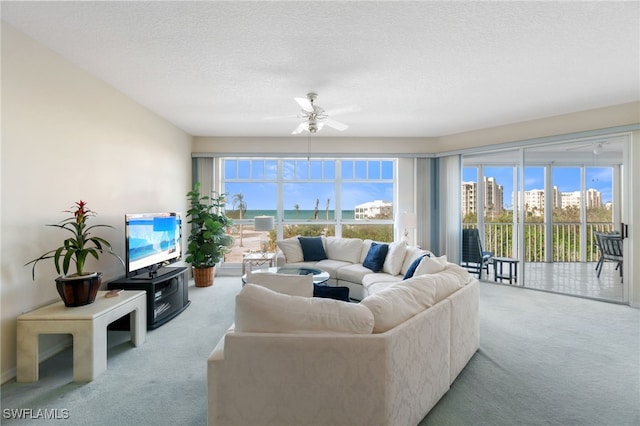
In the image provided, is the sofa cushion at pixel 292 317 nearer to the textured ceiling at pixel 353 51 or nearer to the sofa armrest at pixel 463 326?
the sofa armrest at pixel 463 326

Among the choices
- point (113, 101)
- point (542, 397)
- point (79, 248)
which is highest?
point (113, 101)

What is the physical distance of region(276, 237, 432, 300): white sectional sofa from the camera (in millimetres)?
3955

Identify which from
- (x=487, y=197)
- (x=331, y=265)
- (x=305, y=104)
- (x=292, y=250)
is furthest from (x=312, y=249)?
(x=487, y=197)

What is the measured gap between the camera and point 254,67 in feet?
9.50

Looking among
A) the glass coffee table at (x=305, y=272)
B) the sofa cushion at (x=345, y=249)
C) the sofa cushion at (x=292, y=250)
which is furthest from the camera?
the sofa cushion at (x=292, y=250)

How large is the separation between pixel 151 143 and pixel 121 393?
11.2ft

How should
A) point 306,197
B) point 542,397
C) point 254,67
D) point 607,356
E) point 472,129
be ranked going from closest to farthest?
point 542,397
point 607,356
point 254,67
point 472,129
point 306,197

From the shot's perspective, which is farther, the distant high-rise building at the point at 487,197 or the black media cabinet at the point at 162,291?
the distant high-rise building at the point at 487,197

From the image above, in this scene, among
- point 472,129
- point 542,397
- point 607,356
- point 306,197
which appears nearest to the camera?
point 542,397

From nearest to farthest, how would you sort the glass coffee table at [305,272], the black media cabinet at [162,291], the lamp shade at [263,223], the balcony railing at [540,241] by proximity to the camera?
the black media cabinet at [162,291]
the glass coffee table at [305,272]
the lamp shade at [263,223]
the balcony railing at [540,241]

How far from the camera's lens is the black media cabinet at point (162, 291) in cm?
321

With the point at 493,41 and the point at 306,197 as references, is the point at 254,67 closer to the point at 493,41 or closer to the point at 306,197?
the point at 493,41

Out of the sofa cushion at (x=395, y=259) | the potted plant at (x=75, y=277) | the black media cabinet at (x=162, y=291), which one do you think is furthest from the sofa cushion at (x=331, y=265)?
the potted plant at (x=75, y=277)

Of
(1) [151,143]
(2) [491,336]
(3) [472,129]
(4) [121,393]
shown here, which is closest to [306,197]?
(1) [151,143]
